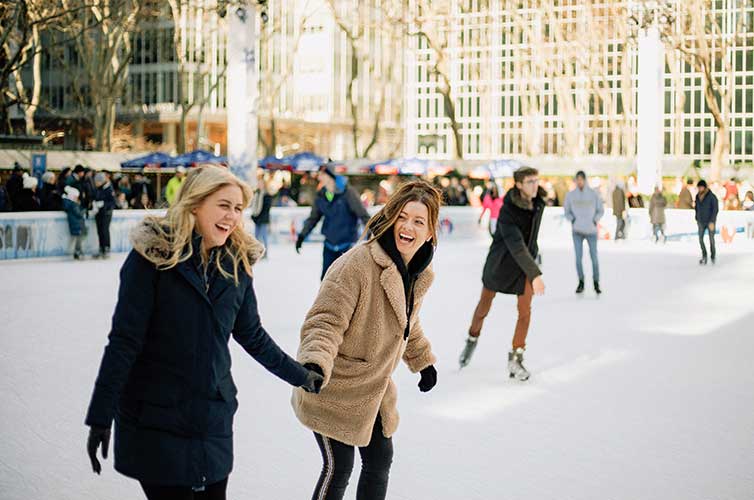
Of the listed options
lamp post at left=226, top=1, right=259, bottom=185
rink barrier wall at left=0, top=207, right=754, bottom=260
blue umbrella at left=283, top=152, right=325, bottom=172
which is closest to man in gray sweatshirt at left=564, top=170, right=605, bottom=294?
rink barrier wall at left=0, top=207, right=754, bottom=260

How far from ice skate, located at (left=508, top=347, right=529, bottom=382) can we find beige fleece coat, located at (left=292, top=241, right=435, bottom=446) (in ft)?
13.7

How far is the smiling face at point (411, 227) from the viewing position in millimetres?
3715

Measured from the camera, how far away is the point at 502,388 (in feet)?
24.9

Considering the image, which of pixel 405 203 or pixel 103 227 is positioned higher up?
pixel 405 203

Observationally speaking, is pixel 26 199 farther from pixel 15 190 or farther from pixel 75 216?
pixel 75 216

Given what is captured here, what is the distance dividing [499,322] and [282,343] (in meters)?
2.61

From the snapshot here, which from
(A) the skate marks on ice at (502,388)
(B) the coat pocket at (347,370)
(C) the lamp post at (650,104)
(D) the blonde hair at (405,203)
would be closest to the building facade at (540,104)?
(C) the lamp post at (650,104)

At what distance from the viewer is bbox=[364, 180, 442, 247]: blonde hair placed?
372 centimetres

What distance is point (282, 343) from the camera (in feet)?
31.4

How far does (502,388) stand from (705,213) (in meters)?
12.8

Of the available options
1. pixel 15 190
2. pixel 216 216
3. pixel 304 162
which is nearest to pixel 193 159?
pixel 304 162

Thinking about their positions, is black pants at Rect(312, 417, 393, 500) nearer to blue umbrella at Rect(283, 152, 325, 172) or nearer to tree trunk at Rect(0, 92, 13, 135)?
tree trunk at Rect(0, 92, 13, 135)

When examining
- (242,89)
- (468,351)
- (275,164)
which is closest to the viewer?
(468,351)

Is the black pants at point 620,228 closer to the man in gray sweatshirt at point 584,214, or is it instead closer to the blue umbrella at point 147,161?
the man in gray sweatshirt at point 584,214
